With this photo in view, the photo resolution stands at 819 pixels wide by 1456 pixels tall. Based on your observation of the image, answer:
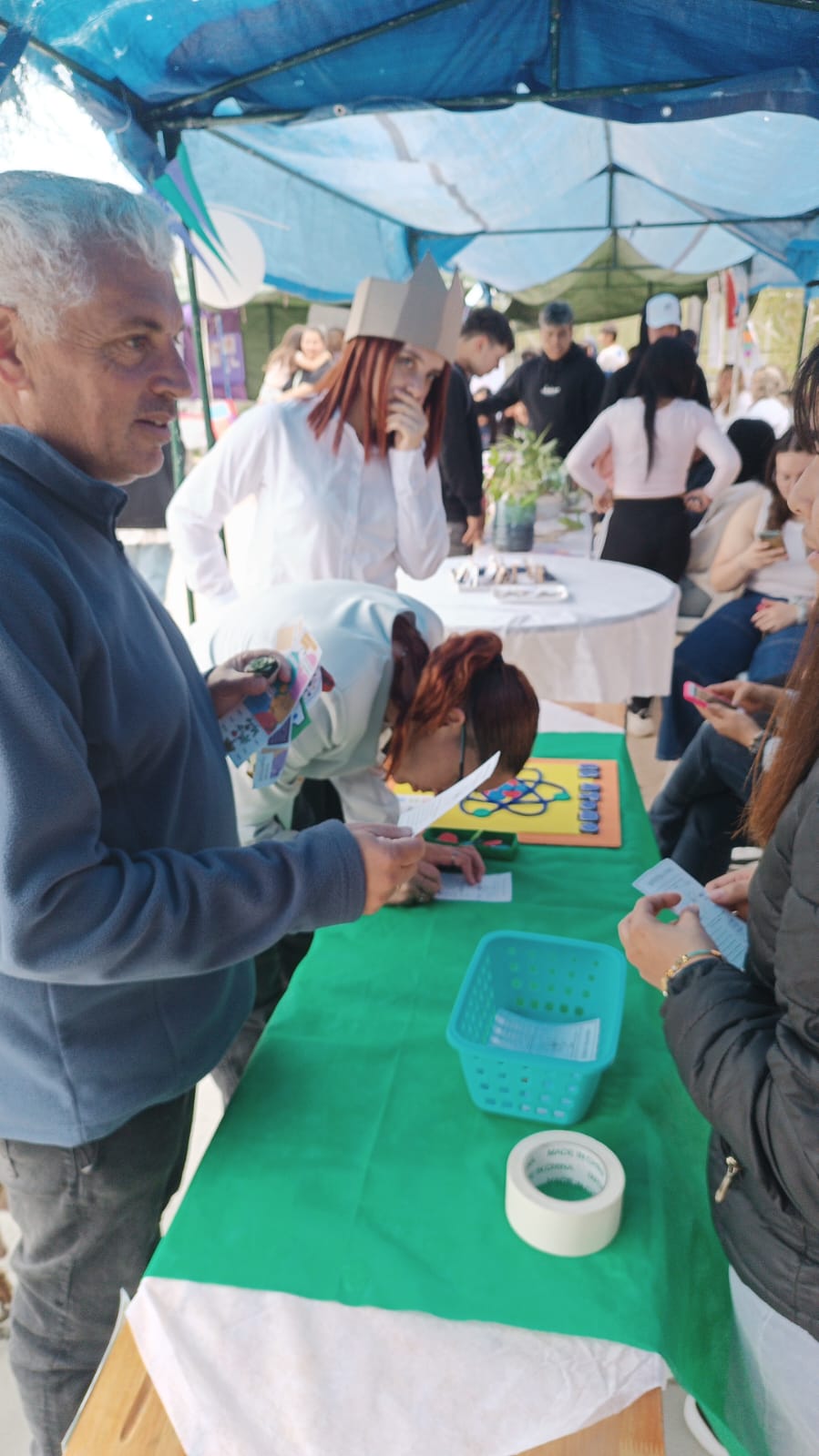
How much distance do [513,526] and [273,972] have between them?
2.61 meters

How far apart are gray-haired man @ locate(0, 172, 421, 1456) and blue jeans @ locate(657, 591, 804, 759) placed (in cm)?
220

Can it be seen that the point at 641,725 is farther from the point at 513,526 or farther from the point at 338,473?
the point at 338,473

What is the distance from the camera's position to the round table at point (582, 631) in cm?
281

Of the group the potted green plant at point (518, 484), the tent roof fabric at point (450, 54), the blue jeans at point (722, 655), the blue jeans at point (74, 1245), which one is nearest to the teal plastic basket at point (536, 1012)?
the blue jeans at point (74, 1245)

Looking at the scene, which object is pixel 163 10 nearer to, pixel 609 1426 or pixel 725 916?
pixel 725 916

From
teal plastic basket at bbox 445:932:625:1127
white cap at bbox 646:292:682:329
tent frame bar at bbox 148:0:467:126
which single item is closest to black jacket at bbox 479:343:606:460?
white cap at bbox 646:292:682:329

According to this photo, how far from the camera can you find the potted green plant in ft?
11.8

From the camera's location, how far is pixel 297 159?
14.6 feet

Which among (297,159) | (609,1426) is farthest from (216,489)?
(297,159)

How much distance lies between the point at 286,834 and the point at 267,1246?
89cm

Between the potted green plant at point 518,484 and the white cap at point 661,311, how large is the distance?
1.83 meters

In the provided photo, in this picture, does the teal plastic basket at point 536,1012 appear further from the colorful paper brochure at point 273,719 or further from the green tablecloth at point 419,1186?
the colorful paper brochure at point 273,719

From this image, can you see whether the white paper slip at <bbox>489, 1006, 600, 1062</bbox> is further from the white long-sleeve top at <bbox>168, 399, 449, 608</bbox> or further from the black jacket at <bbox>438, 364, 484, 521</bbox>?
the black jacket at <bbox>438, 364, 484, 521</bbox>

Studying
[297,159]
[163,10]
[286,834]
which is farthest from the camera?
[297,159]
